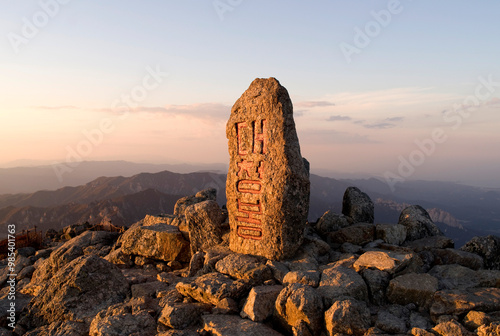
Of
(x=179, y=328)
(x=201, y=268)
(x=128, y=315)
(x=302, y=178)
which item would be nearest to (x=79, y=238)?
(x=201, y=268)

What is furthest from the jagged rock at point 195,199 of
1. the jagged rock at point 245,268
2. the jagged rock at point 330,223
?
the jagged rock at point 245,268

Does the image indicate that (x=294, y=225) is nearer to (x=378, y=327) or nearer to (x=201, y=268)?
(x=201, y=268)

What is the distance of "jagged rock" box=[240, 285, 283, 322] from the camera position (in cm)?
734

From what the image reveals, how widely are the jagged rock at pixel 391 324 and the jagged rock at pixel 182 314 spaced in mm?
3788

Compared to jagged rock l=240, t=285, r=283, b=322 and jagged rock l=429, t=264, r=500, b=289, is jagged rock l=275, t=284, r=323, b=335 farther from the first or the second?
jagged rock l=429, t=264, r=500, b=289

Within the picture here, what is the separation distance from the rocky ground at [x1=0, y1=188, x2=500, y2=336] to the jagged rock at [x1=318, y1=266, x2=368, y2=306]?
24 mm

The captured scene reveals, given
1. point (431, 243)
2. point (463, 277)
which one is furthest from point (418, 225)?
point (463, 277)

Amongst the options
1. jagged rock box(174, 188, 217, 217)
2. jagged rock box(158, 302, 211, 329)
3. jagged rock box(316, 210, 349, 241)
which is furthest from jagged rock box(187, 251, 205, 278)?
jagged rock box(174, 188, 217, 217)

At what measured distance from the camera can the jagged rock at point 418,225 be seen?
42.8 ft

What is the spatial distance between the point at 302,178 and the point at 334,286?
11.2 feet

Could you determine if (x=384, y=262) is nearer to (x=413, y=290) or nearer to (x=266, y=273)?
(x=413, y=290)

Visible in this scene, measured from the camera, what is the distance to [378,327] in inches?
265

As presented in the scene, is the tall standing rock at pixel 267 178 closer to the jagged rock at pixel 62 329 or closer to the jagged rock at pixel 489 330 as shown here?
the jagged rock at pixel 62 329

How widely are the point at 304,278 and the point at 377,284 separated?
68.9 inches
